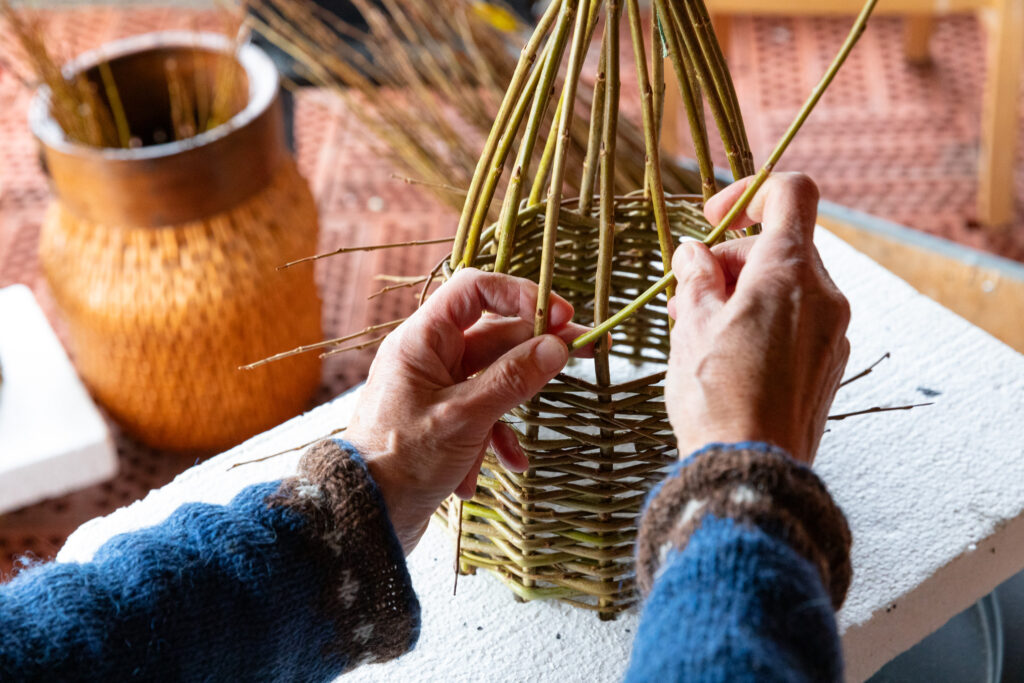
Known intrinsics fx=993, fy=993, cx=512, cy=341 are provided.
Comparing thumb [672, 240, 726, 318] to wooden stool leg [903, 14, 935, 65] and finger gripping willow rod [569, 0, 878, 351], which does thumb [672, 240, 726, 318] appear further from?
wooden stool leg [903, 14, 935, 65]

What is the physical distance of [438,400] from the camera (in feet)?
1.91

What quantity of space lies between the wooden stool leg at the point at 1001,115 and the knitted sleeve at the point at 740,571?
142cm

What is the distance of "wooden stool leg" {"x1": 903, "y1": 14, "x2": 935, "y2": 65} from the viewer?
207 centimetres

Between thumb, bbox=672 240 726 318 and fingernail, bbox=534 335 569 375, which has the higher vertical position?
thumb, bbox=672 240 726 318

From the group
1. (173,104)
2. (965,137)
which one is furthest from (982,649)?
(965,137)

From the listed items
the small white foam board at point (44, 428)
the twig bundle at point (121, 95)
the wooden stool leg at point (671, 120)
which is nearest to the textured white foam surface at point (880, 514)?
the small white foam board at point (44, 428)

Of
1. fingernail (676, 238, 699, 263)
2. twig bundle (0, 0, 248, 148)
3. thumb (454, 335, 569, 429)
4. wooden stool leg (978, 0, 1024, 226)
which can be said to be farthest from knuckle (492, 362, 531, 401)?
wooden stool leg (978, 0, 1024, 226)

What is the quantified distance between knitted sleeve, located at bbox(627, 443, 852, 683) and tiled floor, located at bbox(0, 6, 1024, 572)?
1.10 m

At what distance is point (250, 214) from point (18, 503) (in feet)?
1.41

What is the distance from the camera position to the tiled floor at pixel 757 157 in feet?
5.46

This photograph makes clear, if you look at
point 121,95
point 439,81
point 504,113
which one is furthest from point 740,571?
point 121,95

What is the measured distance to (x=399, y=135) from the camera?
1254mm

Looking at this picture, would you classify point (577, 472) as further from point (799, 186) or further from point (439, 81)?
point (439, 81)

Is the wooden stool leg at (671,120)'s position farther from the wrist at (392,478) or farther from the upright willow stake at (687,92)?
the wrist at (392,478)
